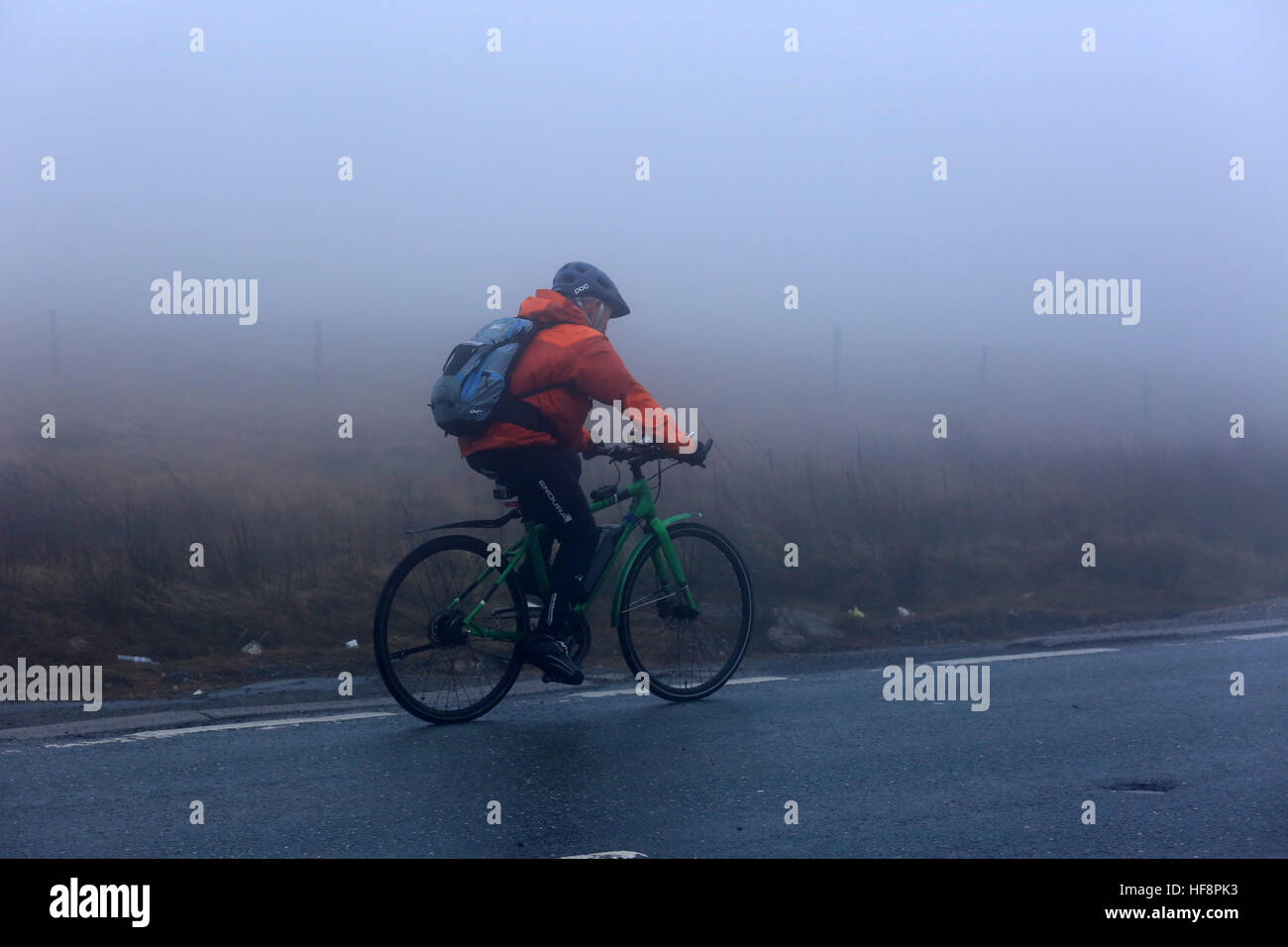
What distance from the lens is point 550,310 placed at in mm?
6008

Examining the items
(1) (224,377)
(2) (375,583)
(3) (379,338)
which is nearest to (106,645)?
(2) (375,583)

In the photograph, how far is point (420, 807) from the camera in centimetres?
480

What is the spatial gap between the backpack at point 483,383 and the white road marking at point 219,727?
1563mm

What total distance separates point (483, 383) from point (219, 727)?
208 cm

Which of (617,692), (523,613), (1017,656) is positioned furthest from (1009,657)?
(523,613)

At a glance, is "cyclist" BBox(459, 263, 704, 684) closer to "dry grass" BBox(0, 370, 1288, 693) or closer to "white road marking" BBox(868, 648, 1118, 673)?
"white road marking" BBox(868, 648, 1118, 673)

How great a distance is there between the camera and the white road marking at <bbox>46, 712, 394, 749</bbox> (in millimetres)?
5926

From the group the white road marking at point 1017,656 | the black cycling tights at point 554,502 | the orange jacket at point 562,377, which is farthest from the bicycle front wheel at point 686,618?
the white road marking at point 1017,656

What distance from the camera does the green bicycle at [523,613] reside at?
6.06 m

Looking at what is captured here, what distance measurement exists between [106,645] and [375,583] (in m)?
2.03

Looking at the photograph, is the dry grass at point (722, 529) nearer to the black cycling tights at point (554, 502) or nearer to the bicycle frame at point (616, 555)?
the bicycle frame at point (616, 555)

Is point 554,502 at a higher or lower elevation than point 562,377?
lower

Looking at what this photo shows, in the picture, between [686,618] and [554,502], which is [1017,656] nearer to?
[686,618]
